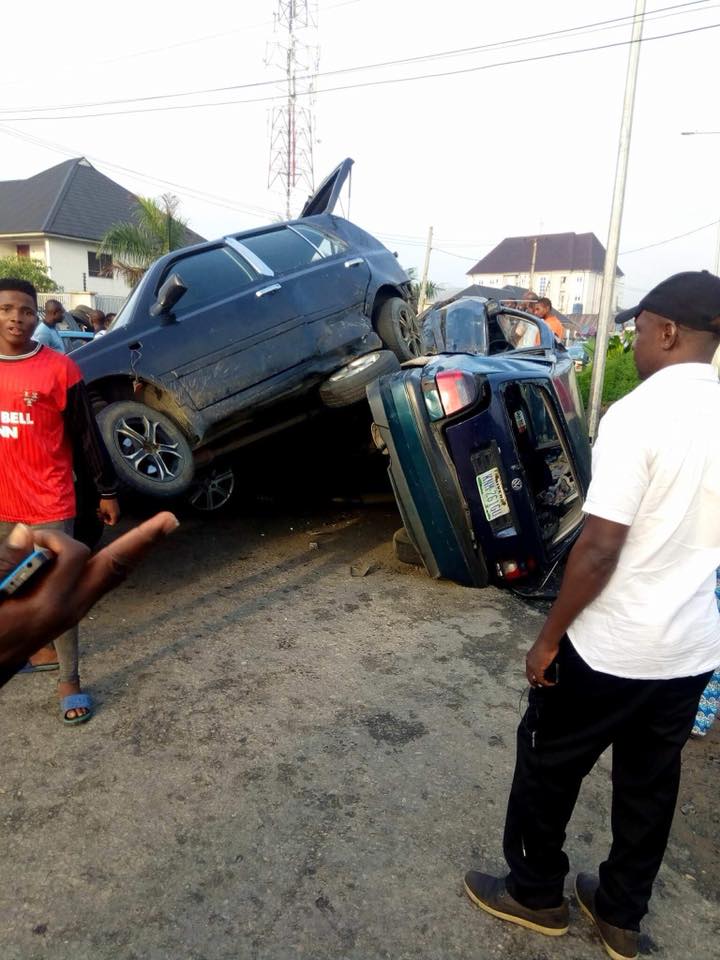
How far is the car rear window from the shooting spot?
18.3 feet

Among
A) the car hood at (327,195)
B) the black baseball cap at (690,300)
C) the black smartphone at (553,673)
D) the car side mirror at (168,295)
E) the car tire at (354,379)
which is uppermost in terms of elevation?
the car hood at (327,195)

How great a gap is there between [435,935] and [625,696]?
98 cm

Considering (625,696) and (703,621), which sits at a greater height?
(703,621)

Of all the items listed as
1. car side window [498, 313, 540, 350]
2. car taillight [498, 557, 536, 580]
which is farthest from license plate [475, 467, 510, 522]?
car side window [498, 313, 540, 350]

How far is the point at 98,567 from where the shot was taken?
1.10 metres

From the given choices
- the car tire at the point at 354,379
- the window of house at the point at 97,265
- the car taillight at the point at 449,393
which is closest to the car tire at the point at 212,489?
the car tire at the point at 354,379

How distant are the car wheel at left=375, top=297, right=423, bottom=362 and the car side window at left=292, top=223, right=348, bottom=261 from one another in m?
0.62

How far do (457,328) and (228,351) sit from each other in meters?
3.35

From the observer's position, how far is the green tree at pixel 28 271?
25300 mm

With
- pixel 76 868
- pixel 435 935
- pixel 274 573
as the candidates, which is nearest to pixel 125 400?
pixel 274 573

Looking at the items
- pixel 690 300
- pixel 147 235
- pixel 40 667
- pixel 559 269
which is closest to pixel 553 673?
pixel 690 300

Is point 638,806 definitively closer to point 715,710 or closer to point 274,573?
point 715,710

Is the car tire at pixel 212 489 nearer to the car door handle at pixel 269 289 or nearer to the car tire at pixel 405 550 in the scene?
the car door handle at pixel 269 289

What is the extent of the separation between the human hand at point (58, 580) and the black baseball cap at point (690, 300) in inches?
54.5
